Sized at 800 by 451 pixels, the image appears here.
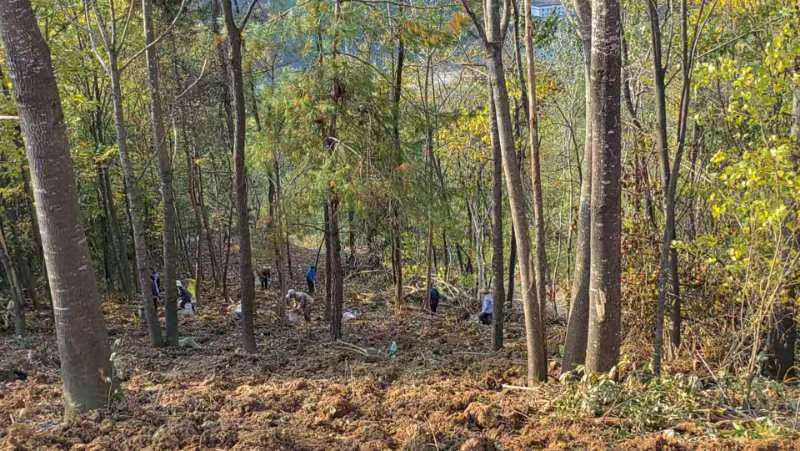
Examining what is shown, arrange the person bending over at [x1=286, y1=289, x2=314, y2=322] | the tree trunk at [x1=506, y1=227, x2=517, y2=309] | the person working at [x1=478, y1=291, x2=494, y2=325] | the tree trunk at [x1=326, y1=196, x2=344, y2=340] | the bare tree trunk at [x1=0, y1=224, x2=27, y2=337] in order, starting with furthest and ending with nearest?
the person working at [x1=478, y1=291, x2=494, y2=325] → the person bending over at [x1=286, y1=289, x2=314, y2=322] → the tree trunk at [x1=506, y1=227, x2=517, y2=309] → the bare tree trunk at [x1=0, y1=224, x2=27, y2=337] → the tree trunk at [x1=326, y1=196, x2=344, y2=340]

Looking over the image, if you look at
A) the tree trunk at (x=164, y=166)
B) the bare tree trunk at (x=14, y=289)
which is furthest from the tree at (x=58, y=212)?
the bare tree trunk at (x=14, y=289)

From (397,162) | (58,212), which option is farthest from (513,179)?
(58,212)

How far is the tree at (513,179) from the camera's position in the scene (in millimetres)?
5684

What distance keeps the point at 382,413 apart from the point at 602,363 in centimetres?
210

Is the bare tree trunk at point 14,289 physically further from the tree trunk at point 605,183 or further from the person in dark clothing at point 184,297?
the tree trunk at point 605,183

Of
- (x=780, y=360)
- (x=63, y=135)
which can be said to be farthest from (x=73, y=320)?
(x=780, y=360)

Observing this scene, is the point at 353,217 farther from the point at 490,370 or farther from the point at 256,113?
the point at 490,370

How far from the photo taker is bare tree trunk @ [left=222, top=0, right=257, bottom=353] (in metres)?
7.59

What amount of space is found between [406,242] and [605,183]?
12758mm

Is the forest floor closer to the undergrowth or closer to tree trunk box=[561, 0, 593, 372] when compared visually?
the undergrowth

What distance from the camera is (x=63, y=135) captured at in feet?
14.2

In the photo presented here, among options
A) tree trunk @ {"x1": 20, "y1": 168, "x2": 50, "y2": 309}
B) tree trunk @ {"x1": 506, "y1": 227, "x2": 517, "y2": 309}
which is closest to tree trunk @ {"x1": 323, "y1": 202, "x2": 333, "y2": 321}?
tree trunk @ {"x1": 506, "y1": 227, "x2": 517, "y2": 309}

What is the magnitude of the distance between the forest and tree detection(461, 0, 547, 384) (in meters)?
0.03

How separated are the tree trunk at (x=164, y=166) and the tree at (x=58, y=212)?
186 inches
